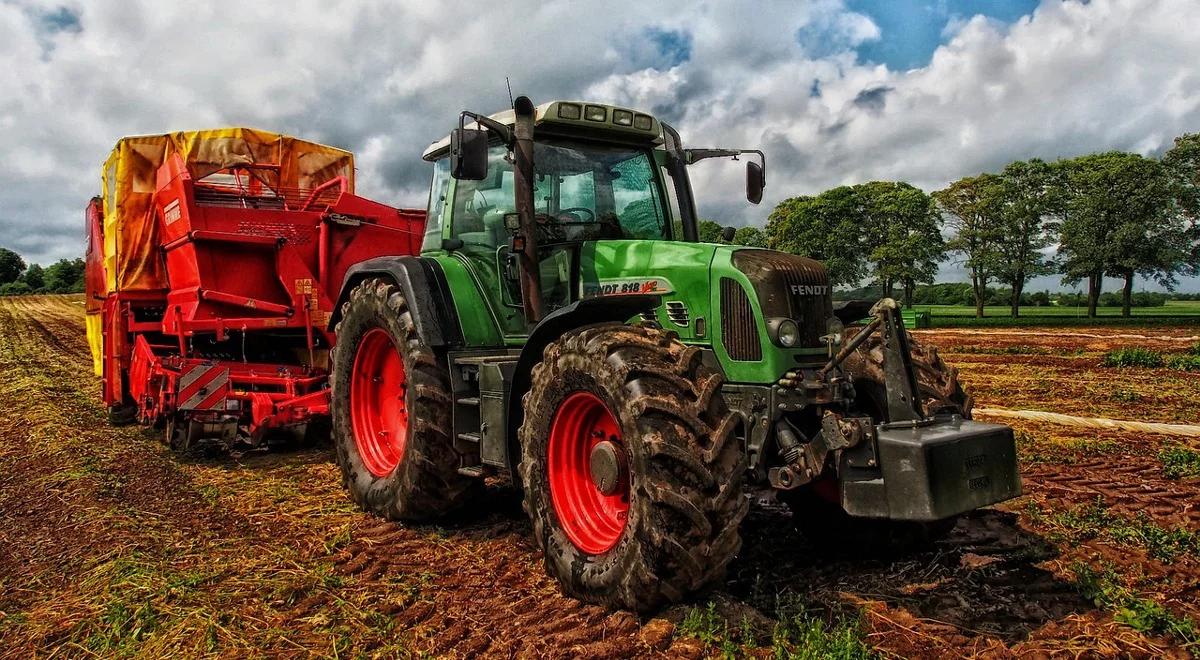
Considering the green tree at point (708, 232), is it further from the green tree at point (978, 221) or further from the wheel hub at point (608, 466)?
the green tree at point (978, 221)

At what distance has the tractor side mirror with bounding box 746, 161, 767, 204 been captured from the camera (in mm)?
5609

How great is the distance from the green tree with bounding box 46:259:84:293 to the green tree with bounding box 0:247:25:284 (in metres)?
3.20

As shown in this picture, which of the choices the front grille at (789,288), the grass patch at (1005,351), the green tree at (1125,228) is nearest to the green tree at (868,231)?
the green tree at (1125,228)

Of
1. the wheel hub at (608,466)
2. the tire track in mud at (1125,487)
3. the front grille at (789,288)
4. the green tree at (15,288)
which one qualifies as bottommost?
the tire track in mud at (1125,487)

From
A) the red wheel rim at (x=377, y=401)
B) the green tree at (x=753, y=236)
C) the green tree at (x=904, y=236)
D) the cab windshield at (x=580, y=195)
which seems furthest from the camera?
the green tree at (x=753, y=236)

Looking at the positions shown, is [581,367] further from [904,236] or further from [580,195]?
[904,236]

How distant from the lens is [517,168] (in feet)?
16.1

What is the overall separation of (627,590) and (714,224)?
15.5 ft

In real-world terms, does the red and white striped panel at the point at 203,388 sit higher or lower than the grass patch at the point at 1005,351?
higher

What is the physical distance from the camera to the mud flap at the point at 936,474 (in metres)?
3.47

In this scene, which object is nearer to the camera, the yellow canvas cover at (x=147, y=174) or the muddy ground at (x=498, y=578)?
the muddy ground at (x=498, y=578)

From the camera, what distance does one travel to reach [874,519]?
4473mm

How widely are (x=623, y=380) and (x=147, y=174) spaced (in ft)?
24.3

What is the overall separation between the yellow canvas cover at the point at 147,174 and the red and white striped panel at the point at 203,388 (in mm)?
1829
